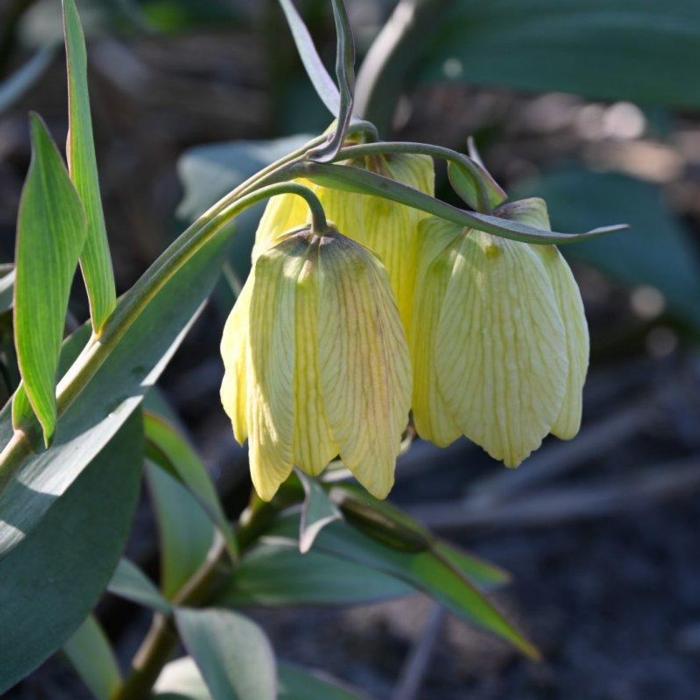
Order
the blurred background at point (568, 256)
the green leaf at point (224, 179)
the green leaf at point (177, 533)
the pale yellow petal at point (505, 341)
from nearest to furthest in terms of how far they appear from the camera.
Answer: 1. the pale yellow petal at point (505, 341)
2. the green leaf at point (177, 533)
3. the green leaf at point (224, 179)
4. the blurred background at point (568, 256)

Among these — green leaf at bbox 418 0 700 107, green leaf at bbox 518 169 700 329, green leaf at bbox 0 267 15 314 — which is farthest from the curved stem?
green leaf at bbox 518 169 700 329

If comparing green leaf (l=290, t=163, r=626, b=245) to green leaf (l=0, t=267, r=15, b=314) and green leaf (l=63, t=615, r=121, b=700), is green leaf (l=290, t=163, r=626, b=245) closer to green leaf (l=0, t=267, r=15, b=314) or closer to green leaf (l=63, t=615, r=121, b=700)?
green leaf (l=0, t=267, r=15, b=314)

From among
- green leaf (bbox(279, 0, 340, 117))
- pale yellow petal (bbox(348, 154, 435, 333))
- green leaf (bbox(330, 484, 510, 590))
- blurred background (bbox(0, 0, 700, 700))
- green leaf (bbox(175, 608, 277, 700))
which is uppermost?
green leaf (bbox(279, 0, 340, 117))

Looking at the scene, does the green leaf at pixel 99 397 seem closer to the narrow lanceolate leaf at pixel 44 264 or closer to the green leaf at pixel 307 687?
the narrow lanceolate leaf at pixel 44 264

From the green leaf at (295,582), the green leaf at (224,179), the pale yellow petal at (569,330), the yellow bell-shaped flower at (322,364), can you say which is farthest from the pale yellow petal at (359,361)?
the green leaf at (224,179)

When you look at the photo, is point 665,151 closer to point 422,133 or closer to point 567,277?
point 422,133

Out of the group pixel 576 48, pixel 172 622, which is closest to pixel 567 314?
pixel 172 622
